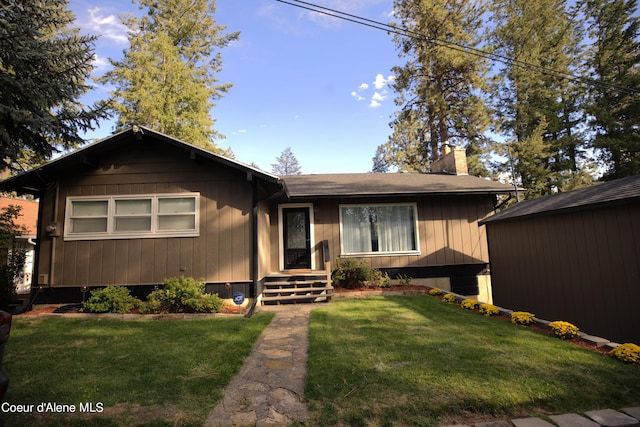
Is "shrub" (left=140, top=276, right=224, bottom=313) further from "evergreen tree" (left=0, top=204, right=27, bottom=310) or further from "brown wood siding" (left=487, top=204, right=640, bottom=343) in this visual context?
"brown wood siding" (left=487, top=204, right=640, bottom=343)

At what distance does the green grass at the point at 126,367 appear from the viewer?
8.70 feet

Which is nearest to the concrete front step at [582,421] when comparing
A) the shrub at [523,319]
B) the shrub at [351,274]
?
the shrub at [523,319]

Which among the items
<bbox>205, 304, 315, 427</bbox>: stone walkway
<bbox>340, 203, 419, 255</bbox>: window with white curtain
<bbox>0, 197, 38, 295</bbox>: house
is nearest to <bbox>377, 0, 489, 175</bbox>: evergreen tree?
<bbox>340, 203, 419, 255</bbox>: window with white curtain

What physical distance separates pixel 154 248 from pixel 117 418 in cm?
509

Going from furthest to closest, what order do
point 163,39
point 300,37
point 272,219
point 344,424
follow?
1. point 163,39
2. point 300,37
3. point 272,219
4. point 344,424

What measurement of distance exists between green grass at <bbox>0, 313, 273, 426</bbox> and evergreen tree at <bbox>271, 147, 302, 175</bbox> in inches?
1716

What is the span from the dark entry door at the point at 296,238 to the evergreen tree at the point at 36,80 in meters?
5.46

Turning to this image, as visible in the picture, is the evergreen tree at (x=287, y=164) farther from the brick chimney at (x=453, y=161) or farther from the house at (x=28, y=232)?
the brick chimney at (x=453, y=161)

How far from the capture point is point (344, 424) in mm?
2434

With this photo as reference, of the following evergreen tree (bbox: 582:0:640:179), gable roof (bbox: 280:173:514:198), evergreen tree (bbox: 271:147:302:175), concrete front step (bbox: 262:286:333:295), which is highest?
evergreen tree (bbox: 271:147:302:175)

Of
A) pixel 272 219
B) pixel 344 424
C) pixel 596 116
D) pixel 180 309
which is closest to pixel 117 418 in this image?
pixel 344 424

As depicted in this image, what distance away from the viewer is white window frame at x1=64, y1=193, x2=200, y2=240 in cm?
710

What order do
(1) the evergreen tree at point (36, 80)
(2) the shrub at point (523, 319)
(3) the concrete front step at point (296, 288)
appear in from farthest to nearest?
1. (3) the concrete front step at point (296, 288)
2. (1) the evergreen tree at point (36, 80)
3. (2) the shrub at point (523, 319)

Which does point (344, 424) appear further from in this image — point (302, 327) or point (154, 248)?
point (154, 248)
